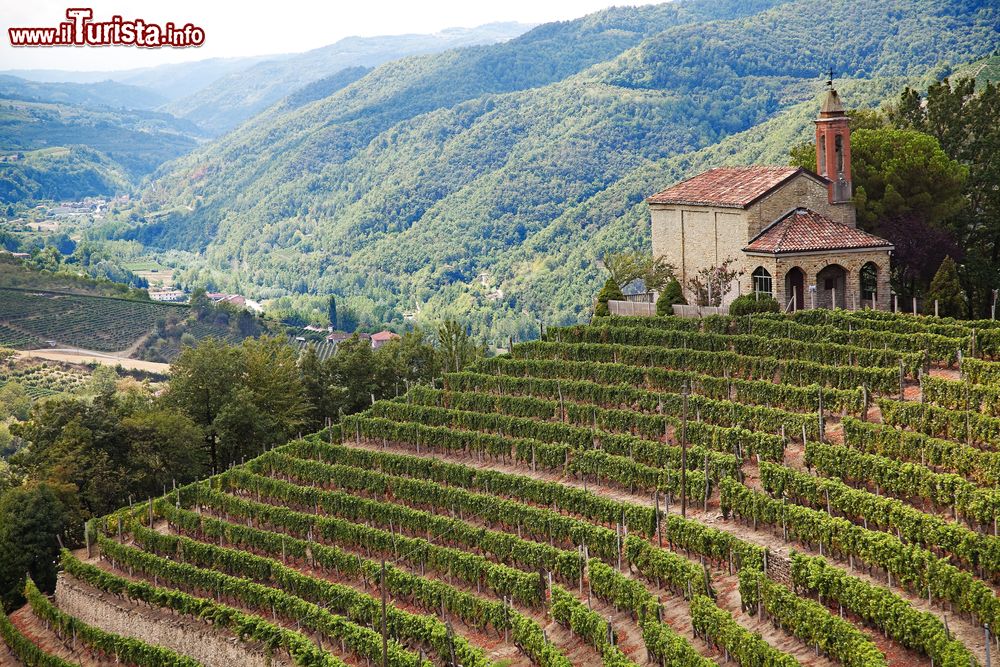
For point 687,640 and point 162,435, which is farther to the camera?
point 162,435

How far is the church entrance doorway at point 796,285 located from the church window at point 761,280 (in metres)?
0.53

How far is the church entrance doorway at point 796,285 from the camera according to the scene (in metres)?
40.2

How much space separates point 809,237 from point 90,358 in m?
76.8

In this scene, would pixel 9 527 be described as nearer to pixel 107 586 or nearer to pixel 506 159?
pixel 107 586

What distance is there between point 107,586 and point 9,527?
20.6ft

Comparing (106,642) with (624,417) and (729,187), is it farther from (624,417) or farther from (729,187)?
(729,187)

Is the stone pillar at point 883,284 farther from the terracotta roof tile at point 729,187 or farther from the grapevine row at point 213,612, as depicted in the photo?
the grapevine row at point 213,612

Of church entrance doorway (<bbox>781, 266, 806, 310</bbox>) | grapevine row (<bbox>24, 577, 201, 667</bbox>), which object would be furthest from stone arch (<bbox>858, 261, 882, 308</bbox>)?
grapevine row (<bbox>24, 577, 201, 667</bbox>)

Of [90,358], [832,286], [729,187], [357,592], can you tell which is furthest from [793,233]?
[90,358]

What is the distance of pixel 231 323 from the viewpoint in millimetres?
119312

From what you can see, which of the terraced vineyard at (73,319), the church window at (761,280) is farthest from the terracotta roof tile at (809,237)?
the terraced vineyard at (73,319)

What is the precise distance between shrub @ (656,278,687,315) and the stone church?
156 centimetres

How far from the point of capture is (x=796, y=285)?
4038 centimetres

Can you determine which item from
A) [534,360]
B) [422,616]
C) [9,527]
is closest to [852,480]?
[422,616]
